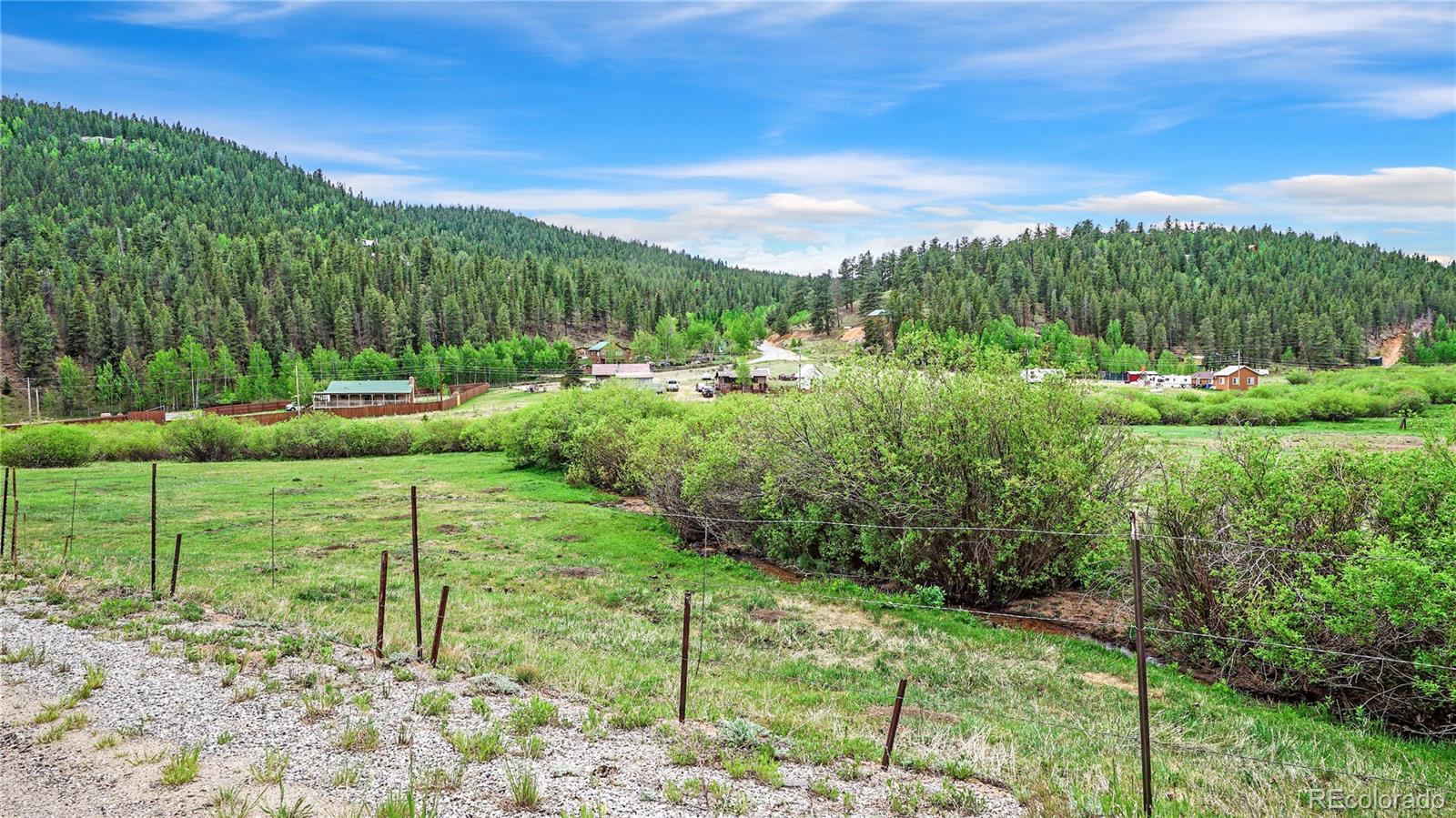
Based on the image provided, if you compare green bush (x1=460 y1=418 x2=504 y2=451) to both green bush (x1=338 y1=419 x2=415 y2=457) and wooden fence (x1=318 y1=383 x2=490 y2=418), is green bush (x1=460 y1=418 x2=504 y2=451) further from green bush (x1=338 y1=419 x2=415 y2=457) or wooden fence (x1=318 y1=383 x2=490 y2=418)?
wooden fence (x1=318 y1=383 x2=490 y2=418)

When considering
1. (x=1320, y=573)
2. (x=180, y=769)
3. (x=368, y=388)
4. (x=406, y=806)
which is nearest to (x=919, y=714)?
(x=406, y=806)

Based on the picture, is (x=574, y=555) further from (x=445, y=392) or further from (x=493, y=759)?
(x=445, y=392)

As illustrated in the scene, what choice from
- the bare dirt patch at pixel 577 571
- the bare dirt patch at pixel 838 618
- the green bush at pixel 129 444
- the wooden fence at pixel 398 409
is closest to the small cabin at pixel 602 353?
the wooden fence at pixel 398 409

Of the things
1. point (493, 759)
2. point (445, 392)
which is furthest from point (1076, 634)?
point (445, 392)

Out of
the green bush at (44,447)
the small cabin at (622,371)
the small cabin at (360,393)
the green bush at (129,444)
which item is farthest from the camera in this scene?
the small cabin at (622,371)

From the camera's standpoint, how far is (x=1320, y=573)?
54.7ft

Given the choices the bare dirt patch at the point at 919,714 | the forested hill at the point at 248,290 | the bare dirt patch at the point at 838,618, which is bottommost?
the bare dirt patch at the point at 838,618

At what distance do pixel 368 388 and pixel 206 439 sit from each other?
45500 millimetres

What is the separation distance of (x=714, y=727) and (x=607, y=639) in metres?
8.23

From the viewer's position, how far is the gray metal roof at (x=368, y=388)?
363ft

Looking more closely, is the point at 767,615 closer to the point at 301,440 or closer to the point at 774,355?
the point at 301,440

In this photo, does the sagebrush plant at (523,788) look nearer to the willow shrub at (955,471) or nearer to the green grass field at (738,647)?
the green grass field at (738,647)

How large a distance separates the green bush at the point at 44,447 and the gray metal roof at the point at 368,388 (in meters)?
49.4

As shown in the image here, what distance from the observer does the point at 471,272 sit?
7146 inches
